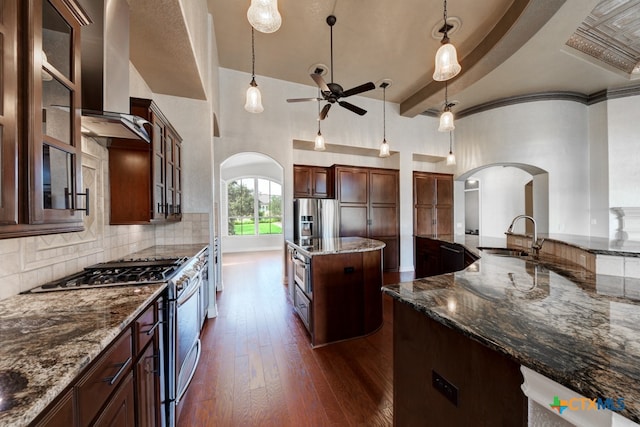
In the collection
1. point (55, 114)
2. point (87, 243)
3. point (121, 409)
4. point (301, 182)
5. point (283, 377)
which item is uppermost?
point (301, 182)

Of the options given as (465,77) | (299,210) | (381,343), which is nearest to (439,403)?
(381,343)

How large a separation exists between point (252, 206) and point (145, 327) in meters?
7.18

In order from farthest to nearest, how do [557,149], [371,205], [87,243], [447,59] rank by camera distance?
[371,205] → [557,149] → [447,59] → [87,243]

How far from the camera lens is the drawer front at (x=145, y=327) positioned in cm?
105

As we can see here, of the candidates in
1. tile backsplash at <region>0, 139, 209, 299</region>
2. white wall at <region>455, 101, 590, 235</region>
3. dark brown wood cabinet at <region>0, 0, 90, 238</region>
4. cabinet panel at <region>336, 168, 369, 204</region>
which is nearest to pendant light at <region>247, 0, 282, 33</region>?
dark brown wood cabinet at <region>0, 0, 90, 238</region>

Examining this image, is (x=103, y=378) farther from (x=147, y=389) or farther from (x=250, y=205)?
(x=250, y=205)

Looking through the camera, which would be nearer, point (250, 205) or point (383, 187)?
point (383, 187)

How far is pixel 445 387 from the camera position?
94cm

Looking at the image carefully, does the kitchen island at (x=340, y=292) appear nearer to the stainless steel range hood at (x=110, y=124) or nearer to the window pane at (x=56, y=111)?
the stainless steel range hood at (x=110, y=124)

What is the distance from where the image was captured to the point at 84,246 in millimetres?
1681

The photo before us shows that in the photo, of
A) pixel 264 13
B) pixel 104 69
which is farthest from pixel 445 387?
pixel 104 69

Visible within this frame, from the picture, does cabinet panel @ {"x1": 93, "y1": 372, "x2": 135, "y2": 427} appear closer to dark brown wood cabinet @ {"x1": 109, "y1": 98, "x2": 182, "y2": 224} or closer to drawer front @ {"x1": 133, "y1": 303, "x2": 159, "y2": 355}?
drawer front @ {"x1": 133, "y1": 303, "x2": 159, "y2": 355}

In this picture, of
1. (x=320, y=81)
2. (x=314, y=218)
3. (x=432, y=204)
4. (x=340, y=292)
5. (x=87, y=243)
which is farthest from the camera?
(x=432, y=204)

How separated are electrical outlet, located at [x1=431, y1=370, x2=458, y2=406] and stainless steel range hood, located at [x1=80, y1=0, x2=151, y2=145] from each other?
2.03m
